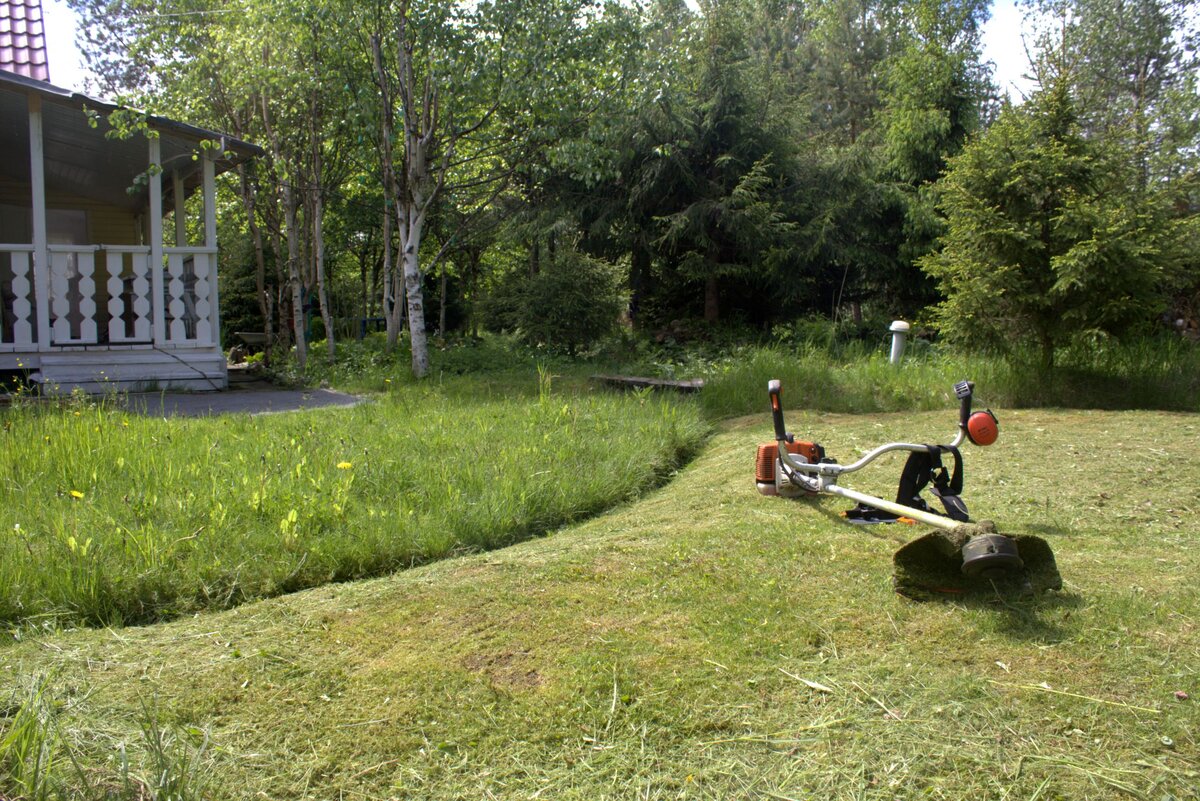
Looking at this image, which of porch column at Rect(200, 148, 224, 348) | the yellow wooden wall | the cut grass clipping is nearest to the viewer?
the cut grass clipping

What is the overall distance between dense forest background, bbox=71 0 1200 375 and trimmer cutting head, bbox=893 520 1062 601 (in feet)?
20.0

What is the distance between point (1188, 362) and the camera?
29.8ft

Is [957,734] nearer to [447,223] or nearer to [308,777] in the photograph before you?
[308,777]

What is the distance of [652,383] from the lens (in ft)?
34.6

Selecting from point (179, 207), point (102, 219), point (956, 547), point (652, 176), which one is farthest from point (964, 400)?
point (102, 219)

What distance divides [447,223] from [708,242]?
21.5 feet

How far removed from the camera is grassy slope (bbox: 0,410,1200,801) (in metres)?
2.37

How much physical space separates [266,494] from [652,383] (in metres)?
6.56

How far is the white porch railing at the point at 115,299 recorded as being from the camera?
10148mm

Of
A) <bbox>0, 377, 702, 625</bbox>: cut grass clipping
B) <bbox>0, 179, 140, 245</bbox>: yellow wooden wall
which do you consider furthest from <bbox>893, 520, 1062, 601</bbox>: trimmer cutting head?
<bbox>0, 179, 140, 245</bbox>: yellow wooden wall

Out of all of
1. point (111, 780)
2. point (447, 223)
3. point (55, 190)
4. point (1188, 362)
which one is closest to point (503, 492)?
point (111, 780)

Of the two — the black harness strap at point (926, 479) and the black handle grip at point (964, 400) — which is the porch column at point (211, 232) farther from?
the black handle grip at point (964, 400)

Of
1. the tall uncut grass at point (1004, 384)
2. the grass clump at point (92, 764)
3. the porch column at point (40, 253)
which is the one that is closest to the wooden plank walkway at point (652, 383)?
the tall uncut grass at point (1004, 384)

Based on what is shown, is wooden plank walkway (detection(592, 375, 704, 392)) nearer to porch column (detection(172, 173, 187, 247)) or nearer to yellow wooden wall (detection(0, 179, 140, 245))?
porch column (detection(172, 173, 187, 247))
